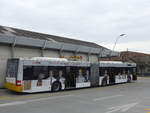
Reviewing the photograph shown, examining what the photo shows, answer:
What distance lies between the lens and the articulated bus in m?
15.0

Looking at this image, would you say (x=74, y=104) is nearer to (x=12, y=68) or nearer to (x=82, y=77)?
(x=12, y=68)

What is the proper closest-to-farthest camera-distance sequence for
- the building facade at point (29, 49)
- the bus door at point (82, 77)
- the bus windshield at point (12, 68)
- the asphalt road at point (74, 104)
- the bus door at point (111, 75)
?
the asphalt road at point (74, 104) < the bus windshield at point (12, 68) < the bus door at point (82, 77) < the building facade at point (29, 49) < the bus door at point (111, 75)

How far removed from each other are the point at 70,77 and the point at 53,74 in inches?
80.4

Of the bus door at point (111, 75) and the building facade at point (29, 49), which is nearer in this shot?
the building facade at point (29, 49)

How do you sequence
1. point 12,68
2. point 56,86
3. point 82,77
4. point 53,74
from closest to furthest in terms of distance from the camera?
point 12,68 → point 53,74 → point 56,86 → point 82,77

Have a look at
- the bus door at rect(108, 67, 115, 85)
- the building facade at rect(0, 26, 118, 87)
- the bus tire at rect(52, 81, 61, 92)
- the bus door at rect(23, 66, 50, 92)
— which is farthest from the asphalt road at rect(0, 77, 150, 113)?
the bus door at rect(108, 67, 115, 85)

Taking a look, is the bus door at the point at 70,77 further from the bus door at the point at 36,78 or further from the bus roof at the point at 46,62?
the bus door at the point at 36,78

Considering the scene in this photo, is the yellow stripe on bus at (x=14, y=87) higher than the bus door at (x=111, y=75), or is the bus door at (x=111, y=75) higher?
the bus door at (x=111, y=75)

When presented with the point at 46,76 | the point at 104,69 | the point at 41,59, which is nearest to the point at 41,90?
the point at 46,76

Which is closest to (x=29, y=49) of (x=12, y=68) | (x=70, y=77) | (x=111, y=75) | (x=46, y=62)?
(x=46, y=62)

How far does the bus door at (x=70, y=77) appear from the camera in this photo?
716 inches

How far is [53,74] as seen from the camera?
56.0ft

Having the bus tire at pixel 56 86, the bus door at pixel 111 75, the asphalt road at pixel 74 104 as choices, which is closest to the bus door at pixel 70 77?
the bus tire at pixel 56 86

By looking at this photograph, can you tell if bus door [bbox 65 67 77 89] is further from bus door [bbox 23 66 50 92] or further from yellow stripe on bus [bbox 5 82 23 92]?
yellow stripe on bus [bbox 5 82 23 92]
